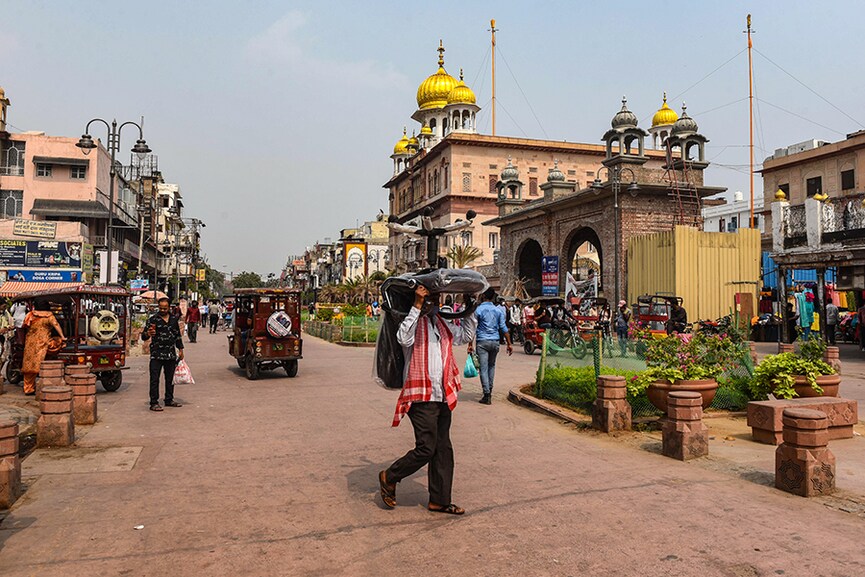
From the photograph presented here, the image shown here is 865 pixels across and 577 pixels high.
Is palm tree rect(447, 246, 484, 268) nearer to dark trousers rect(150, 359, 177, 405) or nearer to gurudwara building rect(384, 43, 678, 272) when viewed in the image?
gurudwara building rect(384, 43, 678, 272)

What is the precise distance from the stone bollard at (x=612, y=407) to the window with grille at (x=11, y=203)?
45.9 metres

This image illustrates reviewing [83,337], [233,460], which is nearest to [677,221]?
[83,337]

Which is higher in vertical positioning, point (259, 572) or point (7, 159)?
point (7, 159)

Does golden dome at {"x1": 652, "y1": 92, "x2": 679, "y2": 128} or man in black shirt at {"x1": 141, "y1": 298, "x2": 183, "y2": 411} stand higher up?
golden dome at {"x1": 652, "y1": 92, "x2": 679, "y2": 128}

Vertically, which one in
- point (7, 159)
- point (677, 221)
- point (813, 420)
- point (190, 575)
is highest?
point (7, 159)

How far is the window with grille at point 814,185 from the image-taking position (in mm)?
44438

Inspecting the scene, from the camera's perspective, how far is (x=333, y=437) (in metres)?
8.27

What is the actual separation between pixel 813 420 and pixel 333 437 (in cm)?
515

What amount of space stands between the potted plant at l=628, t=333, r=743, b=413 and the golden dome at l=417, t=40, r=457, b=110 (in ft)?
204

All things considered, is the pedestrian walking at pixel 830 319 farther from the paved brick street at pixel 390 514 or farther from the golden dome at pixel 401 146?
the golden dome at pixel 401 146

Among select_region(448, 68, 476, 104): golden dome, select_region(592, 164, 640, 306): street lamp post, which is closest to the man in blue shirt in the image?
select_region(592, 164, 640, 306): street lamp post

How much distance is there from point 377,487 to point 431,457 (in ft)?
3.25

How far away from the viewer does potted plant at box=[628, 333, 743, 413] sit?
8.42 m

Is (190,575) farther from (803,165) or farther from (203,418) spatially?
(803,165)
